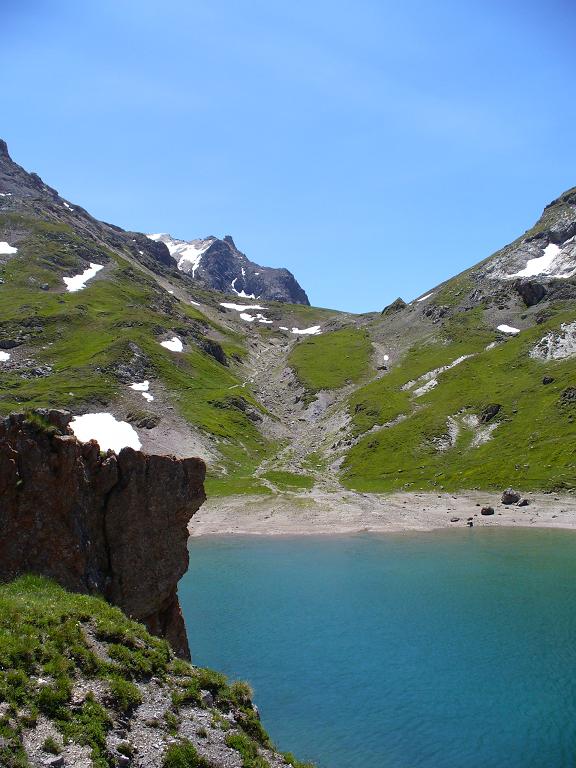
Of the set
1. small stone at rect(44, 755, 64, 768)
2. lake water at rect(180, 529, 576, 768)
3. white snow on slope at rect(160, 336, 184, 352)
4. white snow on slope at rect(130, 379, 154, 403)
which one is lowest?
lake water at rect(180, 529, 576, 768)

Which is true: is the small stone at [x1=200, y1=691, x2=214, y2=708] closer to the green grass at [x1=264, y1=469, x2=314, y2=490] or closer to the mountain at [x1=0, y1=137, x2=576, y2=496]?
the mountain at [x1=0, y1=137, x2=576, y2=496]

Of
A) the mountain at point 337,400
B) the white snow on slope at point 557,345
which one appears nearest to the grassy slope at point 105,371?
the mountain at point 337,400

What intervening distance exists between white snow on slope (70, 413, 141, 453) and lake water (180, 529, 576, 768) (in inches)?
1970

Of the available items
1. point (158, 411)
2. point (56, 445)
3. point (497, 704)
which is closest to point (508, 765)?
point (497, 704)

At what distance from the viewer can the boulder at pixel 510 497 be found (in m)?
98.2

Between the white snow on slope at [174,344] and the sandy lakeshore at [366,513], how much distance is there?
3419 inches

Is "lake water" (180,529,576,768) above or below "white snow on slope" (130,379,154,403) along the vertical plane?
below

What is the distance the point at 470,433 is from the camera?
131 m

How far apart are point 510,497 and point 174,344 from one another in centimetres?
12267

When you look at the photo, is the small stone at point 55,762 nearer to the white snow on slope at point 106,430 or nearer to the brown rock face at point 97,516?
the brown rock face at point 97,516

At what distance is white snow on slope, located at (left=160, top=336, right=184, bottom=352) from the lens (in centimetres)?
18650

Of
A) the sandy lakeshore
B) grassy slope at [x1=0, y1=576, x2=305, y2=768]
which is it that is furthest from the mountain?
grassy slope at [x1=0, y1=576, x2=305, y2=768]

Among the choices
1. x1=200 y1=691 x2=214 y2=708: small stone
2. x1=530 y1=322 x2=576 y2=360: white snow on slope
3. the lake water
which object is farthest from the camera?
x1=530 y1=322 x2=576 y2=360: white snow on slope

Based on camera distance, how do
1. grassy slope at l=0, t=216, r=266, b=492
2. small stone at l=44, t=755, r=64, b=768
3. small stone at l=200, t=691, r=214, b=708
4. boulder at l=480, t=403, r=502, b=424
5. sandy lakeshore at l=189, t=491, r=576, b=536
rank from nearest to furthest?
small stone at l=44, t=755, r=64, b=768, small stone at l=200, t=691, r=214, b=708, sandy lakeshore at l=189, t=491, r=576, b=536, boulder at l=480, t=403, r=502, b=424, grassy slope at l=0, t=216, r=266, b=492
